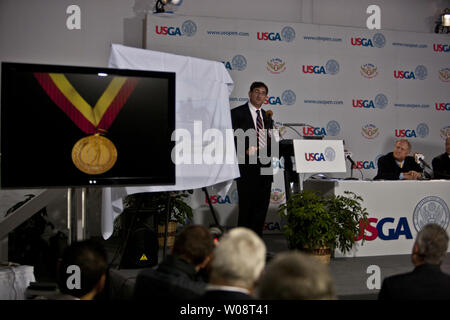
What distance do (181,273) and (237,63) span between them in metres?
5.08

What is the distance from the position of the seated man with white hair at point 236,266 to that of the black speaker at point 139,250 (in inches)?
87.0

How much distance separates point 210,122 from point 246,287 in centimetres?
239

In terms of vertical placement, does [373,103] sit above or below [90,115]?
above

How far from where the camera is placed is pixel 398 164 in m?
5.70

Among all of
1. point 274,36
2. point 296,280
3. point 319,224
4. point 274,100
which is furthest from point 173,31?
point 296,280

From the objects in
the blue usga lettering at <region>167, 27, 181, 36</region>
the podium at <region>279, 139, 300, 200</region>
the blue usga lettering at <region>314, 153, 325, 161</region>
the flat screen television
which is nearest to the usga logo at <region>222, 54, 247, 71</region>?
the blue usga lettering at <region>167, 27, 181, 36</region>

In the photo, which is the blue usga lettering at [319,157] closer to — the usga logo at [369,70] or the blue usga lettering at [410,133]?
the usga logo at [369,70]

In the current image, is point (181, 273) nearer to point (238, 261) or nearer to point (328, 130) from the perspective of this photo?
point (238, 261)

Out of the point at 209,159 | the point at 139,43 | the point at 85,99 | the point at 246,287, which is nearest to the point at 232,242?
the point at 246,287

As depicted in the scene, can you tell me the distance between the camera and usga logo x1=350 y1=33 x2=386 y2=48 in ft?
24.2

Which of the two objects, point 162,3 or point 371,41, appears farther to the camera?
point 371,41

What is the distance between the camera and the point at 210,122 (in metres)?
3.87

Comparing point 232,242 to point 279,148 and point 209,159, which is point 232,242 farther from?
point 279,148

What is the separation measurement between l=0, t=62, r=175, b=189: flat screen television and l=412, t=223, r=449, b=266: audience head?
1734 millimetres
